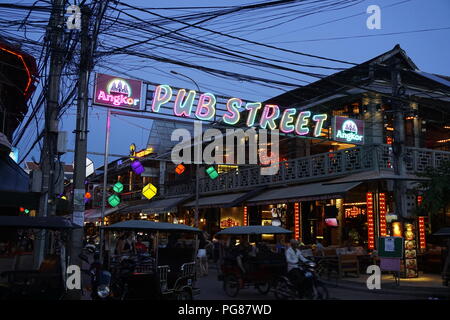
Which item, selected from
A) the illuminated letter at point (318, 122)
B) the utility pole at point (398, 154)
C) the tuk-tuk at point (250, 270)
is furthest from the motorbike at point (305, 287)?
the illuminated letter at point (318, 122)

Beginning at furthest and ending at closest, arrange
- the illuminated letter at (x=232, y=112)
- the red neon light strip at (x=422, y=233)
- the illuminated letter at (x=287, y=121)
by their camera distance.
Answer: the red neon light strip at (x=422, y=233), the illuminated letter at (x=287, y=121), the illuminated letter at (x=232, y=112)

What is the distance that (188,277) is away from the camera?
1088 cm

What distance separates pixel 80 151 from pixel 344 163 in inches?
499

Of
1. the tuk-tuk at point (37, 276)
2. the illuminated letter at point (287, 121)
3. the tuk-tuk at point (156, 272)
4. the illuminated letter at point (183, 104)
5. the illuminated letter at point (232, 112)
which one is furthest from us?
the illuminated letter at point (287, 121)

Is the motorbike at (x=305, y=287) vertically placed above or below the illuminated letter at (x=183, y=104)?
below

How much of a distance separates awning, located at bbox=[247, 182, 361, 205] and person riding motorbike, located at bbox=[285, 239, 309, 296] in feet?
22.9

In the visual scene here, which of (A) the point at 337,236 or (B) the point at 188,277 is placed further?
(A) the point at 337,236

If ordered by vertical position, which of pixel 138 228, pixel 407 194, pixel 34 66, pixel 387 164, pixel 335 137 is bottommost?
pixel 138 228

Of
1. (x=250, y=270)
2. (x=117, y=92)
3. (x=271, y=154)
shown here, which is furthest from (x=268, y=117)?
(x=250, y=270)

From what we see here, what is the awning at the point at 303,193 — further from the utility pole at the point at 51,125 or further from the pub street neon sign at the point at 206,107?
the utility pole at the point at 51,125

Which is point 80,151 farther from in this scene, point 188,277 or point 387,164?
point 387,164

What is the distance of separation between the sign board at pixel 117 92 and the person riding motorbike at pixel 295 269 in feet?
28.9

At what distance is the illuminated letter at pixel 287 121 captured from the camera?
67.6 feet

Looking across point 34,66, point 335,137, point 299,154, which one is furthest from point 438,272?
point 34,66
